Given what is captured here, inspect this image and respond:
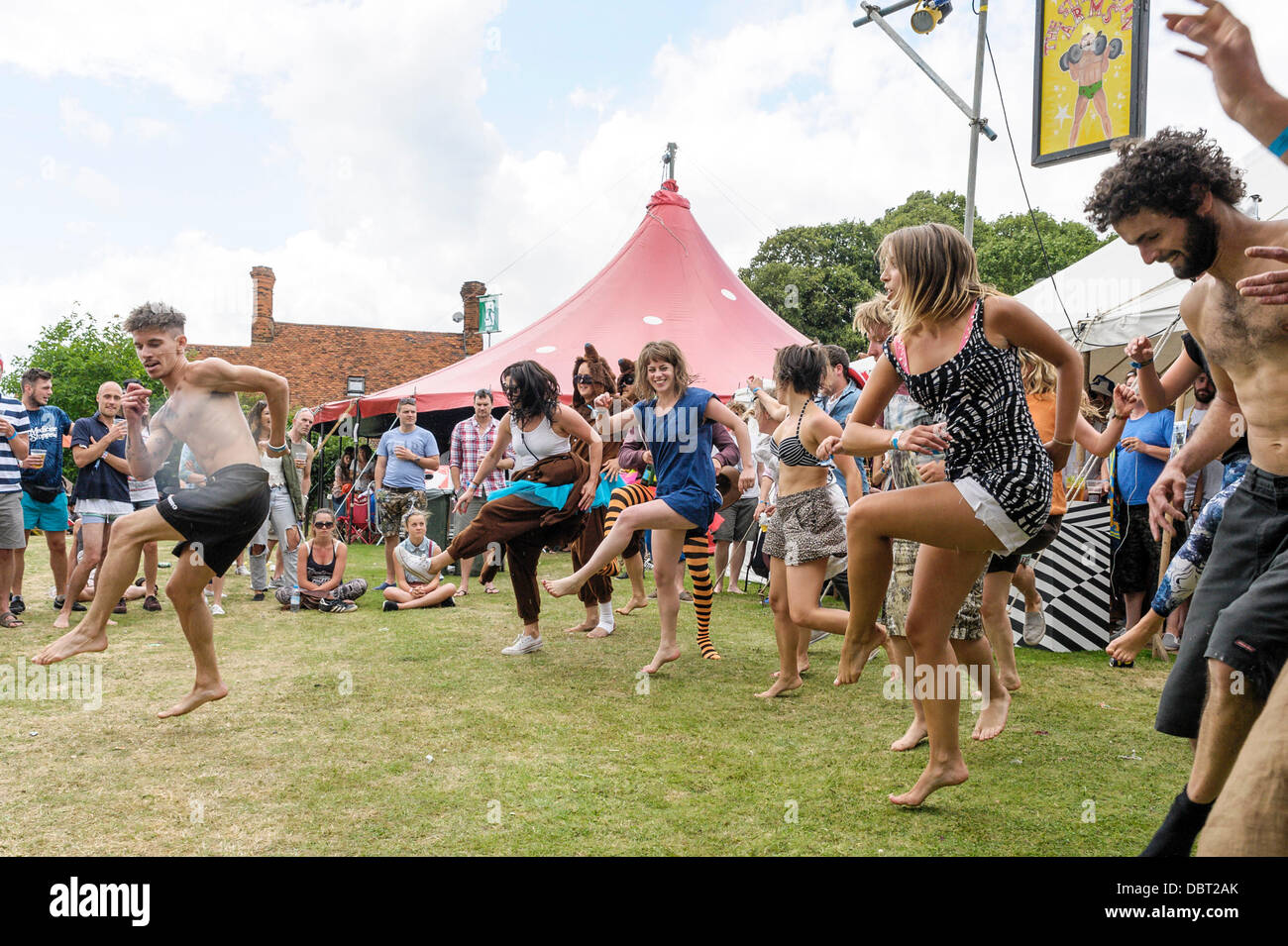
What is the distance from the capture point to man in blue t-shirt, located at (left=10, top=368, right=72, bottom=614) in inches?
309

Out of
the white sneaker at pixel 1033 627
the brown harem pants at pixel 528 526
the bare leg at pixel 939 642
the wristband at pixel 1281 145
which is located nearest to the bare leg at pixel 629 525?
the brown harem pants at pixel 528 526

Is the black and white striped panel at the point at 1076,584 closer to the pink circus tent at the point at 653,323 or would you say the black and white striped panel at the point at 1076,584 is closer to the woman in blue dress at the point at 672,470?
the woman in blue dress at the point at 672,470

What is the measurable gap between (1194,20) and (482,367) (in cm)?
1486

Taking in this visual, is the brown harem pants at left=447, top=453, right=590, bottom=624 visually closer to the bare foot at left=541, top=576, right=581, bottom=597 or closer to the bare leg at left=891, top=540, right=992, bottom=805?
the bare foot at left=541, top=576, right=581, bottom=597

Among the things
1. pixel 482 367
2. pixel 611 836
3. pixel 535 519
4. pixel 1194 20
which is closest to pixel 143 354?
pixel 535 519

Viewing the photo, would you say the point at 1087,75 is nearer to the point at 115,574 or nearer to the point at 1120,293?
the point at 1120,293

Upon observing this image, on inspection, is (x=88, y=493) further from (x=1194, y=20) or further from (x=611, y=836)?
(x=1194, y=20)

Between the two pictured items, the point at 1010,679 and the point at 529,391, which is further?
the point at 529,391

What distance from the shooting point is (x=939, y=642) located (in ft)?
10.0

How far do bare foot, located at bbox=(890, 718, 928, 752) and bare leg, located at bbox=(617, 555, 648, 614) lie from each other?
3891mm

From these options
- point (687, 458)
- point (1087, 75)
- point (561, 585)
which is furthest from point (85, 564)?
point (1087, 75)

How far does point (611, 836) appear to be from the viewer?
→ 9.61 feet

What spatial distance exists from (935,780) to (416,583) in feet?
21.8

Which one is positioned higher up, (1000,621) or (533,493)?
(533,493)
